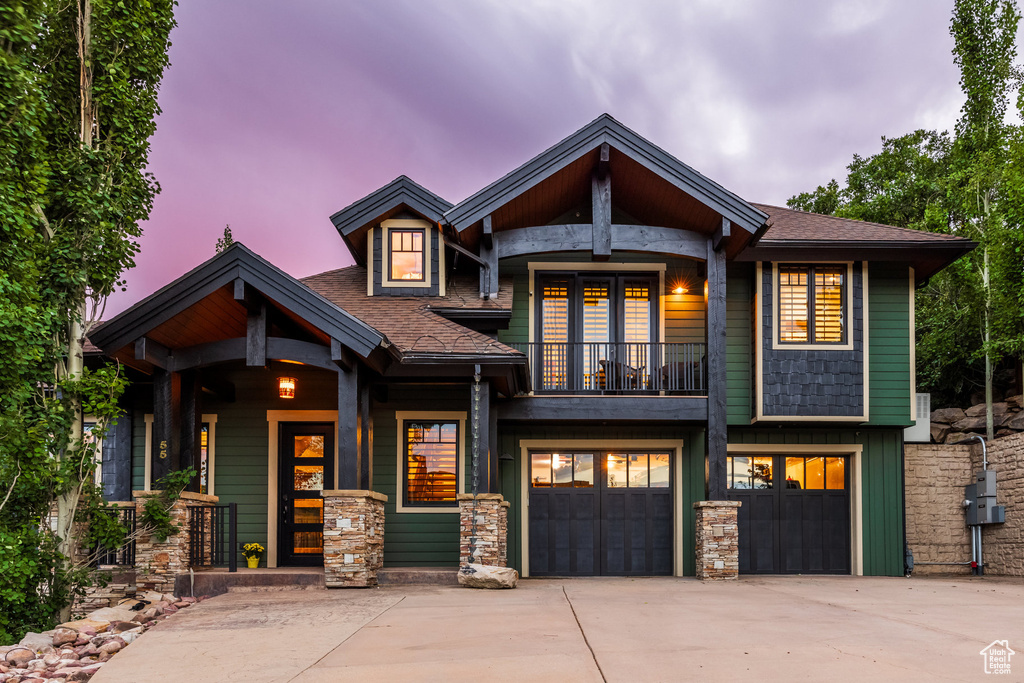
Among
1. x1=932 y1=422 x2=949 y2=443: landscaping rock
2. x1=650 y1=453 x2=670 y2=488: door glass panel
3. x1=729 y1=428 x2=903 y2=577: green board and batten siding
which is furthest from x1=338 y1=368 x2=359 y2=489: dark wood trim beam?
x1=932 y1=422 x2=949 y2=443: landscaping rock

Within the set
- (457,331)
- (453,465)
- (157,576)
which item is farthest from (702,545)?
(157,576)

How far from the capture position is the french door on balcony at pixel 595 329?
12945 millimetres

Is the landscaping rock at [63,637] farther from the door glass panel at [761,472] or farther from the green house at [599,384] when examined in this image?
the door glass panel at [761,472]

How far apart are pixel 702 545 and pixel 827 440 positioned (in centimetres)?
344

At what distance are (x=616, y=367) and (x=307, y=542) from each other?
5.83 meters

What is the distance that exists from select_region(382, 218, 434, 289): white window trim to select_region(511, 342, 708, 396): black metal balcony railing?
2040mm

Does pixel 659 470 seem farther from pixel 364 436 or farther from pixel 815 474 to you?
pixel 364 436

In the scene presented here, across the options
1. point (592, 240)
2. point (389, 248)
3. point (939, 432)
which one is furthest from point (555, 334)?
point (939, 432)

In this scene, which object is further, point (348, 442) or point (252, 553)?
point (252, 553)

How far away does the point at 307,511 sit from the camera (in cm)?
1247

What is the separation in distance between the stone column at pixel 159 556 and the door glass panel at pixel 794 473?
32.6 ft

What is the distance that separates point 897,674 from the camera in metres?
5.13

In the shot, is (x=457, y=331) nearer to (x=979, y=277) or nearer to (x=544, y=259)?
(x=544, y=259)

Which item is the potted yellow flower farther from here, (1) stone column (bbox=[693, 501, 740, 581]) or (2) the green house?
(1) stone column (bbox=[693, 501, 740, 581])
